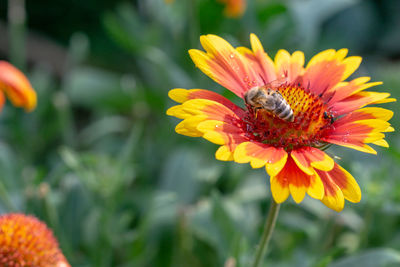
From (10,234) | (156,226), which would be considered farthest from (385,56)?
(10,234)

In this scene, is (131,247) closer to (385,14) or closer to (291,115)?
(291,115)

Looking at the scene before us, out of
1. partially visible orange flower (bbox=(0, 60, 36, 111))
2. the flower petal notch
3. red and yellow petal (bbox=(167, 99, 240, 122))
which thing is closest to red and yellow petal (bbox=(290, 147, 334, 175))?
the flower petal notch

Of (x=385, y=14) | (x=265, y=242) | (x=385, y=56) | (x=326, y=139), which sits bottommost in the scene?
(x=265, y=242)

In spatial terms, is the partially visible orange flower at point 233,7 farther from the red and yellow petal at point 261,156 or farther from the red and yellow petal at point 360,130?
the red and yellow petal at point 261,156

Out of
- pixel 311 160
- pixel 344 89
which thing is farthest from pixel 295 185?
pixel 344 89

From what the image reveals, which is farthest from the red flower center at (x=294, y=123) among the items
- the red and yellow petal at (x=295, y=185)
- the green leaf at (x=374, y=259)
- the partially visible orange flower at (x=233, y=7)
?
the partially visible orange flower at (x=233, y=7)

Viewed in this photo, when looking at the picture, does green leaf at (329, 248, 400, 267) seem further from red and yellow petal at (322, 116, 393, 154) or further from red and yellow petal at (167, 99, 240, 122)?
red and yellow petal at (167, 99, 240, 122)

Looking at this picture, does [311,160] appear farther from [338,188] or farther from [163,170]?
[163,170]

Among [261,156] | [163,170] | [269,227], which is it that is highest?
[261,156]
